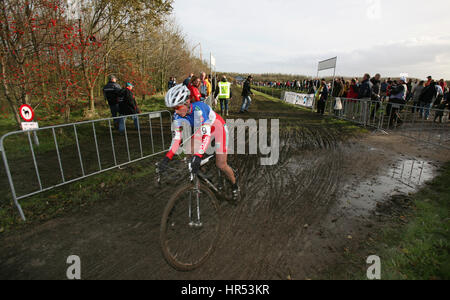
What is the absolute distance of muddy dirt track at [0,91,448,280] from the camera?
2.94 meters

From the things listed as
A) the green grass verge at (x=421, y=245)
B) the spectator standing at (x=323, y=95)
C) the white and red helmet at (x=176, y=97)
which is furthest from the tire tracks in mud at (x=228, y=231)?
the spectator standing at (x=323, y=95)

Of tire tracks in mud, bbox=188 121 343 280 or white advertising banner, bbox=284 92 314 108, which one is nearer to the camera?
tire tracks in mud, bbox=188 121 343 280

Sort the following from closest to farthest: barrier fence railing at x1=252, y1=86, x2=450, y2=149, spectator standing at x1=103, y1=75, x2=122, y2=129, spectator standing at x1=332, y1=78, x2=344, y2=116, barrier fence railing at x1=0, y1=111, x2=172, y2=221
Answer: barrier fence railing at x1=0, y1=111, x2=172, y2=221
barrier fence railing at x1=252, y1=86, x2=450, y2=149
spectator standing at x1=103, y1=75, x2=122, y2=129
spectator standing at x1=332, y1=78, x2=344, y2=116

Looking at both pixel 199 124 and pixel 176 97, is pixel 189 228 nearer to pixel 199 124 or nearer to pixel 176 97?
pixel 199 124

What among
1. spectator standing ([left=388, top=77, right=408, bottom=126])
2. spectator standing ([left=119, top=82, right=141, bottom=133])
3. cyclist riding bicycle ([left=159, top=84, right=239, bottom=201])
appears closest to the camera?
cyclist riding bicycle ([left=159, top=84, right=239, bottom=201])

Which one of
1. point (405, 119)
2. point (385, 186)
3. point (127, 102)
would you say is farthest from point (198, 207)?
point (405, 119)

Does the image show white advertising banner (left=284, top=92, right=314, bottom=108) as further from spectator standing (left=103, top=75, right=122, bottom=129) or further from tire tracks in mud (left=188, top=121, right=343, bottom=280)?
spectator standing (left=103, top=75, right=122, bottom=129)

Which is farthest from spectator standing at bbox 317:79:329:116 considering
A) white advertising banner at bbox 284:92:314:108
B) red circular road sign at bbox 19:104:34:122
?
red circular road sign at bbox 19:104:34:122

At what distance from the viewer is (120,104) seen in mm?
9031

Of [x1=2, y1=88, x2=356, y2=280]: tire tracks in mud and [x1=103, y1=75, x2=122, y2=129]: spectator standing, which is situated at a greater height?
[x1=103, y1=75, x2=122, y2=129]: spectator standing

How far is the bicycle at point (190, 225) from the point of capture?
2.80 meters

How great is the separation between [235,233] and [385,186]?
12.7ft

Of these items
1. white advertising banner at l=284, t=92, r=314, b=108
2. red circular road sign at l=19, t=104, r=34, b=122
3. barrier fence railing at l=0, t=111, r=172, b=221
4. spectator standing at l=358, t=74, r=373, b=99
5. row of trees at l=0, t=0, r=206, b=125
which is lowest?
barrier fence railing at l=0, t=111, r=172, b=221

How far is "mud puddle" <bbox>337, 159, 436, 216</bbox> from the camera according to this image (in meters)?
4.48
